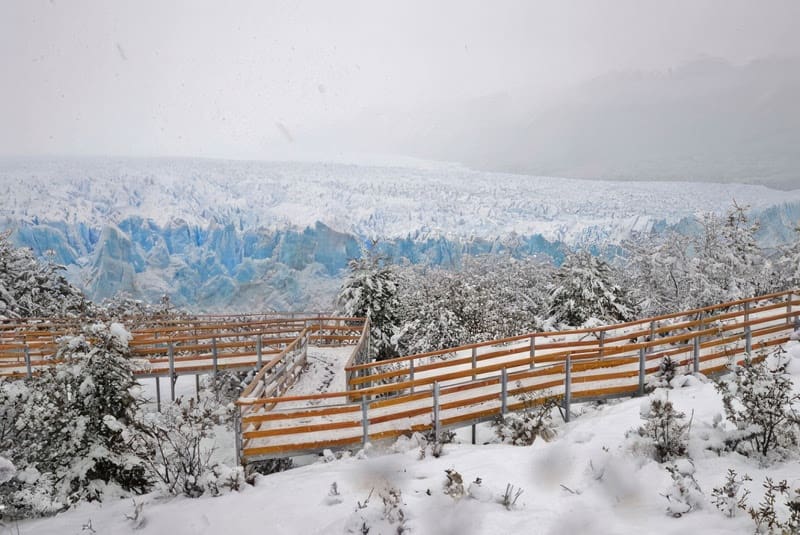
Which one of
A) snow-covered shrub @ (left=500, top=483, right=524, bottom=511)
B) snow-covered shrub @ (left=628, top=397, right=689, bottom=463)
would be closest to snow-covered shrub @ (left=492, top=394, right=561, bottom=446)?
snow-covered shrub @ (left=628, top=397, right=689, bottom=463)

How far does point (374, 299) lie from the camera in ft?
92.4

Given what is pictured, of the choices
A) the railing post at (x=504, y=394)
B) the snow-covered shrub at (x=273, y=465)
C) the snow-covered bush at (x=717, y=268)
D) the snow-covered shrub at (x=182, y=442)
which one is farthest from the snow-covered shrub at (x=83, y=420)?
the snow-covered bush at (x=717, y=268)

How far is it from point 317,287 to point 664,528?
379 feet

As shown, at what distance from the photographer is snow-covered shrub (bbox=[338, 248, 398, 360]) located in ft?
91.3

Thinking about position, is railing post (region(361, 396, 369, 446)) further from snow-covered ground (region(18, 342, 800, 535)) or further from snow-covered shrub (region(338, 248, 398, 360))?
snow-covered shrub (region(338, 248, 398, 360))

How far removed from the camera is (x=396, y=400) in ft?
31.6

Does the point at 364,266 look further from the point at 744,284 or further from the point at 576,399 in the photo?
the point at 744,284

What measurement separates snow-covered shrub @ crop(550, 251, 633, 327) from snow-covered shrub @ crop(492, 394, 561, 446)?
1913 centimetres

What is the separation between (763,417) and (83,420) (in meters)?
10.0

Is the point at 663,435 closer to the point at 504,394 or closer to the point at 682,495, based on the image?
the point at 682,495

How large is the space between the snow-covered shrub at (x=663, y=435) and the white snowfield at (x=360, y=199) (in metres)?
103

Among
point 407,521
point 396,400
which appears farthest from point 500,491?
point 396,400

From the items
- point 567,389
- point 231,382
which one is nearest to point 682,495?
point 567,389

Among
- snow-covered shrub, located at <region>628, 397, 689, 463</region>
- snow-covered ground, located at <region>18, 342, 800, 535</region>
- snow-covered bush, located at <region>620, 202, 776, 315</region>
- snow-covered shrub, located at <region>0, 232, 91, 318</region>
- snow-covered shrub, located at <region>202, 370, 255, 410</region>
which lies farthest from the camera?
snow-covered bush, located at <region>620, 202, 776, 315</region>
